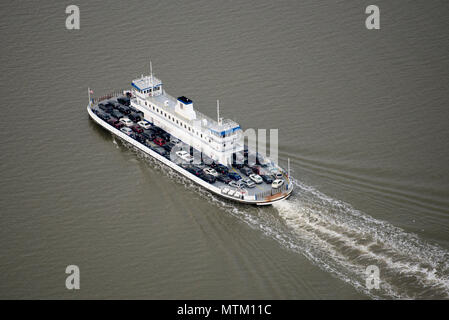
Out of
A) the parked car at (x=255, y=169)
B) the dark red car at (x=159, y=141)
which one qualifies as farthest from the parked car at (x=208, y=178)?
the dark red car at (x=159, y=141)

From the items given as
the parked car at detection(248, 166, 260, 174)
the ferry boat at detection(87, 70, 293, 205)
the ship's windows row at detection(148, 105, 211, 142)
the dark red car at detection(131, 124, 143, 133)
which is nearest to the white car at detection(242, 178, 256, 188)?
the ferry boat at detection(87, 70, 293, 205)

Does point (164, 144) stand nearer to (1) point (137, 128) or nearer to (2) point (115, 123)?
(1) point (137, 128)

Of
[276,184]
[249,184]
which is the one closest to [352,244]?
[276,184]

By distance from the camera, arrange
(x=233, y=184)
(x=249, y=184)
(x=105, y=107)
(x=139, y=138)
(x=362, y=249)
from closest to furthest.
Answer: (x=362, y=249) → (x=249, y=184) → (x=233, y=184) → (x=139, y=138) → (x=105, y=107)

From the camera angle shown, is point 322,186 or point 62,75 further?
point 62,75

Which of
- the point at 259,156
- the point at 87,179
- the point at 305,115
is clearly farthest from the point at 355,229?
the point at 87,179

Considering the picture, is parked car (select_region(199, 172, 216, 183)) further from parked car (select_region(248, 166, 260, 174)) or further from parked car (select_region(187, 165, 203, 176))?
parked car (select_region(248, 166, 260, 174))

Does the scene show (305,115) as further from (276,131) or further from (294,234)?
(294,234)
